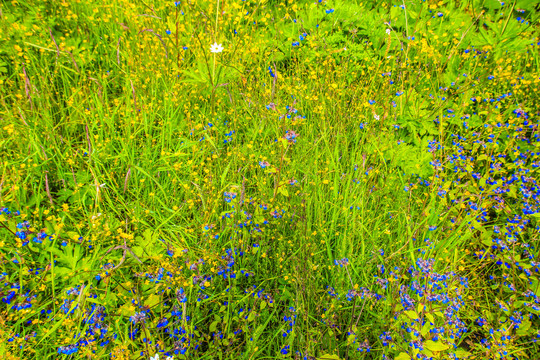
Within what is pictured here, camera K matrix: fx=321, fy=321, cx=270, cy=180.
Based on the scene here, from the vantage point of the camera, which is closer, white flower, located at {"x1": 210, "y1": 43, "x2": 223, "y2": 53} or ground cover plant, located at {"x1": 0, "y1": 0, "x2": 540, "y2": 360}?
ground cover plant, located at {"x1": 0, "y1": 0, "x2": 540, "y2": 360}

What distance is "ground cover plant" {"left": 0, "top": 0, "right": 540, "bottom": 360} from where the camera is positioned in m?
1.61

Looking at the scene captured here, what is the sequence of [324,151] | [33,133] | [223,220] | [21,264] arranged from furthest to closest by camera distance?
1. [324,151]
2. [33,133]
3. [223,220]
4. [21,264]

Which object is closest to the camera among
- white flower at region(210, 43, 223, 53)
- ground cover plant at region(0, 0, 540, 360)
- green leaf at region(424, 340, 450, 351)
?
green leaf at region(424, 340, 450, 351)

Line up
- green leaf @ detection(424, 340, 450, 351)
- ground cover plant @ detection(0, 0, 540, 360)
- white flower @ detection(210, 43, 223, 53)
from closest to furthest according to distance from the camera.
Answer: green leaf @ detection(424, 340, 450, 351), ground cover plant @ detection(0, 0, 540, 360), white flower @ detection(210, 43, 223, 53)

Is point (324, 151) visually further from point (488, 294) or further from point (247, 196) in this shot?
point (488, 294)

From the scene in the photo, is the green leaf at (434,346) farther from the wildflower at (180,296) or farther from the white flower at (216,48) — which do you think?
the white flower at (216,48)

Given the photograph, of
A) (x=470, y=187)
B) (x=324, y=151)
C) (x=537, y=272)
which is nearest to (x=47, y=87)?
(x=324, y=151)

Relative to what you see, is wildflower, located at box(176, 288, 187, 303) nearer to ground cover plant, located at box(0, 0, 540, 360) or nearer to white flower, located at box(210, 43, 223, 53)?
ground cover plant, located at box(0, 0, 540, 360)

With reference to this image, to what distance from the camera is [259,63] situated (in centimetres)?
270

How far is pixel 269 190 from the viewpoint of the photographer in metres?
2.08

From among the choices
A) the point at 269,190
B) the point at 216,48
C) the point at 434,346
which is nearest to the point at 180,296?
the point at 269,190

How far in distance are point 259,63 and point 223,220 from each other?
57.1 inches

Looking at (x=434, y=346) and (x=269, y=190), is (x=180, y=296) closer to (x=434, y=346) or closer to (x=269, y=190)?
(x=269, y=190)

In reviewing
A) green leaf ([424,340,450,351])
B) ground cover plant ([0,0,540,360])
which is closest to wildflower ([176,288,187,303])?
ground cover plant ([0,0,540,360])
